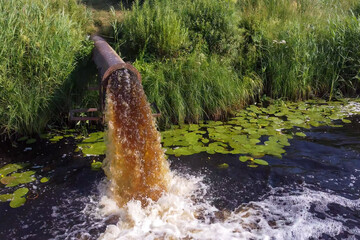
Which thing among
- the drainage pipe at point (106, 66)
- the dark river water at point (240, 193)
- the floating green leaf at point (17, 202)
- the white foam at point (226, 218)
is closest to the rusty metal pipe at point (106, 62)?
the drainage pipe at point (106, 66)

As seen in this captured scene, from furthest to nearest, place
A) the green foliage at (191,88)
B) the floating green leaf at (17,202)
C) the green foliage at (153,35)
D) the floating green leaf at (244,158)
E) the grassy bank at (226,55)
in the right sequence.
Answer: the green foliage at (153,35) < the grassy bank at (226,55) < the green foliage at (191,88) < the floating green leaf at (244,158) < the floating green leaf at (17,202)

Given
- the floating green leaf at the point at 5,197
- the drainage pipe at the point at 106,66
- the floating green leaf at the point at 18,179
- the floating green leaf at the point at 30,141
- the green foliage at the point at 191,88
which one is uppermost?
the drainage pipe at the point at 106,66

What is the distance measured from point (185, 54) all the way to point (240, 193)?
118 inches

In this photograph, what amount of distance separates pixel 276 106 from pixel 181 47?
2.00 metres

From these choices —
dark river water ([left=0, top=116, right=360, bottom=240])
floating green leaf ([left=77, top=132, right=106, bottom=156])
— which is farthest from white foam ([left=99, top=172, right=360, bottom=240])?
floating green leaf ([left=77, top=132, right=106, bottom=156])

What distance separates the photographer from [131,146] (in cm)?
393

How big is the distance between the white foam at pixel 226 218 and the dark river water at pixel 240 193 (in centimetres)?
1

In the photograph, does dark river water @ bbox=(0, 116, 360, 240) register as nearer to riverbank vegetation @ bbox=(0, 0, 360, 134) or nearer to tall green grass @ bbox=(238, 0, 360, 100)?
riverbank vegetation @ bbox=(0, 0, 360, 134)

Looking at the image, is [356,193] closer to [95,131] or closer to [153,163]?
[153,163]

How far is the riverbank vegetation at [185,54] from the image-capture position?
514cm

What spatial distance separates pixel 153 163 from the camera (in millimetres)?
3975

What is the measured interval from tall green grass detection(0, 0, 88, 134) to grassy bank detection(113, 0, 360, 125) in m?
1.07

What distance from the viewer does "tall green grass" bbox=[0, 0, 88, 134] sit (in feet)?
16.2

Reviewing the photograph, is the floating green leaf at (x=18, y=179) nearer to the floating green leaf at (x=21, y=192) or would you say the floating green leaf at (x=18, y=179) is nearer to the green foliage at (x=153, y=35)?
the floating green leaf at (x=21, y=192)
